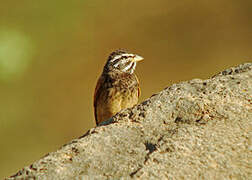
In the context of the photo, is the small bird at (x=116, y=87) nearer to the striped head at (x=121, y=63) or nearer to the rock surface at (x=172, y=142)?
the striped head at (x=121, y=63)

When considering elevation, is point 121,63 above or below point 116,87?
above

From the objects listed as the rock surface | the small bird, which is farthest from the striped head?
the rock surface

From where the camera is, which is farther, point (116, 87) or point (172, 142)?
point (116, 87)

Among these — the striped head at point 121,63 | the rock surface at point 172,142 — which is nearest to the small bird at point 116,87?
the striped head at point 121,63

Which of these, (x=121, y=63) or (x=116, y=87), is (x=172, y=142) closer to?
(x=116, y=87)

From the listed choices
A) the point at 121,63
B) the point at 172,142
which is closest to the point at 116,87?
the point at 121,63

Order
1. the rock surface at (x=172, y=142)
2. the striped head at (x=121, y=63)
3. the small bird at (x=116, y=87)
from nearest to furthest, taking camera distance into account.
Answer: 1. the rock surface at (x=172, y=142)
2. the small bird at (x=116, y=87)
3. the striped head at (x=121, y=63)

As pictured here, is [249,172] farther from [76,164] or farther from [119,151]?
[76,164]
